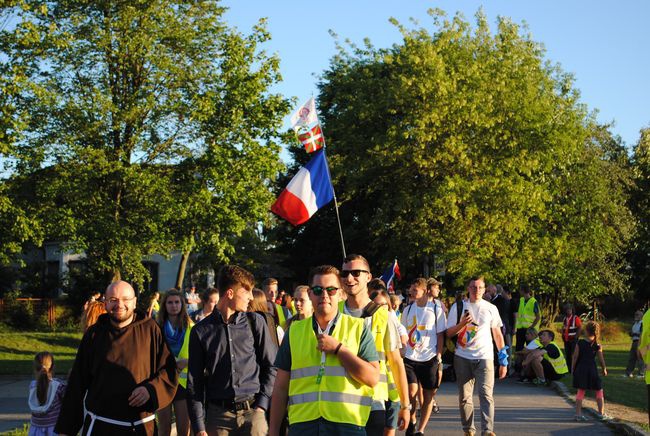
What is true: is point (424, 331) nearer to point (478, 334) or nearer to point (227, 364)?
point (478, 334)

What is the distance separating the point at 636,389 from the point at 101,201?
1674 centimetres

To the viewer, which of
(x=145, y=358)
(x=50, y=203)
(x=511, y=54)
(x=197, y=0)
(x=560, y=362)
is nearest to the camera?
(x=145, y=358)

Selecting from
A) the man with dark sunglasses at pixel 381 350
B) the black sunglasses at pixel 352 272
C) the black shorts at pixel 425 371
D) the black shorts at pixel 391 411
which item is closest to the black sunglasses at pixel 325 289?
the man with dark sunglasses at pixel 381 350

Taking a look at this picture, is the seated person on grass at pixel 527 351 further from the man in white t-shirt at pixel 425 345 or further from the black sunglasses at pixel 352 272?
the black sunglasses at pixel 352 272

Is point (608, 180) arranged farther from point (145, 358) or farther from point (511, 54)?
point (145, 358)

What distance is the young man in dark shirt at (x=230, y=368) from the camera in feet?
22.7

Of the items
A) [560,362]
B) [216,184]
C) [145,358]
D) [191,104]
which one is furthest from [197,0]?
[145,358]

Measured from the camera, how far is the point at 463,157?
35.7 metres

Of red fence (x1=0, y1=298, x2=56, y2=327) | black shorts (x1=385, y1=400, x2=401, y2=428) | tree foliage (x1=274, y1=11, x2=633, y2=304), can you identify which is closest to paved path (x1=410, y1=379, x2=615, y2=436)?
black shorts (x1=385, y1=400, x2=401, y2=428)

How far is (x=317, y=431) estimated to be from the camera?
5551 millimetres

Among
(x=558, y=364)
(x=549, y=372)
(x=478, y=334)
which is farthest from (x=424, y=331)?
(x=558, y=364)

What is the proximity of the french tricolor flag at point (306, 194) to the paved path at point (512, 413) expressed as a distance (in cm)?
405

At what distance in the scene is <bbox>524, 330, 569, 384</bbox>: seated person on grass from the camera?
64.7 feet


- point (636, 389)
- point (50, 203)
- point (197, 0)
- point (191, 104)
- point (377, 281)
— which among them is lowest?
point (636, 389)
